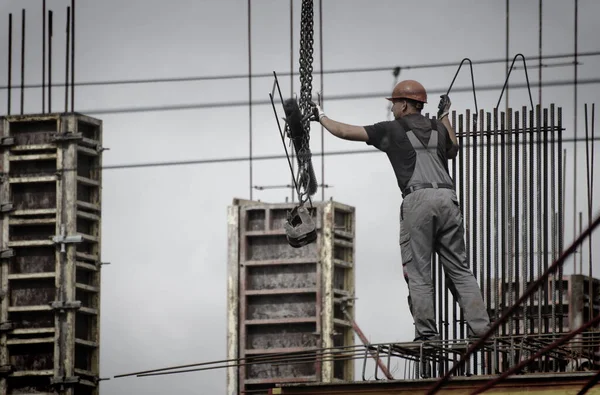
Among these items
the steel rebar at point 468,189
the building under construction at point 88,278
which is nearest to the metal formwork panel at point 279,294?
the building under construction at point 88,278

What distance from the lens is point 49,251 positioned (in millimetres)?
30641

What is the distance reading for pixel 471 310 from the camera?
61.0 feet

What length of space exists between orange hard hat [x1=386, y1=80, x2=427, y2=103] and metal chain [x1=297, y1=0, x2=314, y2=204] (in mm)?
953

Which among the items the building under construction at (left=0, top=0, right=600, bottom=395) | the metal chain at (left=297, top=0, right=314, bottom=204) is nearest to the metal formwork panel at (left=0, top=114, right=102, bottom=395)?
the building under construction at (left=0, top=0, right=600, bottom=395)

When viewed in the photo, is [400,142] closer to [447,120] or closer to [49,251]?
[447,120]

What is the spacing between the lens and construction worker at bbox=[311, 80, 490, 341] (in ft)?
61.1

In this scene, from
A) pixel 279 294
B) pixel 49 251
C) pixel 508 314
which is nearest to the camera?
pixel 508 314

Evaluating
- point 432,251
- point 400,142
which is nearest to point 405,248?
point 432,251

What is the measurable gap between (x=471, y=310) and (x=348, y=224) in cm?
1447

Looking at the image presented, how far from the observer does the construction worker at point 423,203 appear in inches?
733

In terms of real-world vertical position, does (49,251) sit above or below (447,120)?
below

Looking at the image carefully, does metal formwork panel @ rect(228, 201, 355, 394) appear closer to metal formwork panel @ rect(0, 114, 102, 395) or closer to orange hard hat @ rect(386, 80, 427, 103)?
metal formwork panel @ rect(0, 114, 102, 395)

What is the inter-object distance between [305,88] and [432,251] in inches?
81.0

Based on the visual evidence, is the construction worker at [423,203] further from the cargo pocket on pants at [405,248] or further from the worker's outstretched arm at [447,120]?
the worker's outstretched arm at [447,120]
